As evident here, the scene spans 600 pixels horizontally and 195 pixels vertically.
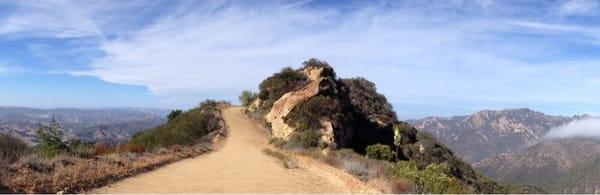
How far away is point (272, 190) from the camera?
13.8 meters

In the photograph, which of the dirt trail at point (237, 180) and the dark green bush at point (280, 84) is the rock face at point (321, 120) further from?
the dirt trail at point (237, 180)

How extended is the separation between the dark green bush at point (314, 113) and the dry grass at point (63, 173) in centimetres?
2087

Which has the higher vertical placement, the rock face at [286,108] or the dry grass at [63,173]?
the rock face at [286,108]

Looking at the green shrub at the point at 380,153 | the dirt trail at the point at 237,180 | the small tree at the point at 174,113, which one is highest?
the small tree at the point at 174,113

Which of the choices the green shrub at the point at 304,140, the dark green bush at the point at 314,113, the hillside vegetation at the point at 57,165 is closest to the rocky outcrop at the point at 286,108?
the dark green bush at the point at 314,113

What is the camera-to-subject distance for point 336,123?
124 feet

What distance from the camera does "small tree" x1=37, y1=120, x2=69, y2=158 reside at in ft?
57.1

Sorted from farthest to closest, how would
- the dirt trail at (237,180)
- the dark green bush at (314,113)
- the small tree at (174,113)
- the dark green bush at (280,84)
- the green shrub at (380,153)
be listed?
1. the small tree at (174,113)
2. the dark green bush at (280,84)
3. the dark green bush at (314,113)
4. the green shrub at (380,153)
5. the dirt trail at (237,180)

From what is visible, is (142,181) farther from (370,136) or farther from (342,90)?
(342,90)

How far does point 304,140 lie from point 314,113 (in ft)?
14.8

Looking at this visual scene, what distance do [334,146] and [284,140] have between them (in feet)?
14.4

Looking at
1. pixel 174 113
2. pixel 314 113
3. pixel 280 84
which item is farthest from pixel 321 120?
pixel 174 113

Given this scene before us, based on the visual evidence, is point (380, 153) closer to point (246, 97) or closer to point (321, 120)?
point (321, 120)

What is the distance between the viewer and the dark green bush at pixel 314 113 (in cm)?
3781
